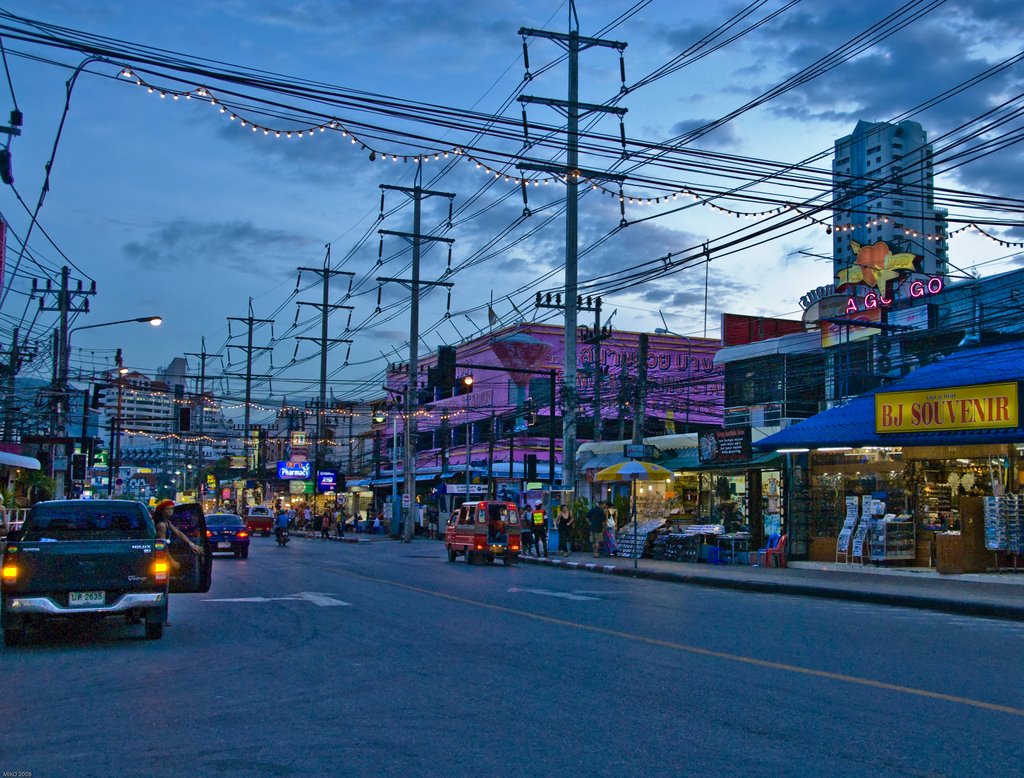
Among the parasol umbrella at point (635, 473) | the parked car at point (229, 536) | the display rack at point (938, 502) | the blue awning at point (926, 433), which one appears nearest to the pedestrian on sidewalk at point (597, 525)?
the parasol umbrella at point (635, 473)

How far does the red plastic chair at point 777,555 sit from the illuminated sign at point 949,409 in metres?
5.63

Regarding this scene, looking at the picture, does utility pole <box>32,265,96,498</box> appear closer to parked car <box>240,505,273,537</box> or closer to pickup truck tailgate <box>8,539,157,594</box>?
parked car <box>240,505,273,537</box>

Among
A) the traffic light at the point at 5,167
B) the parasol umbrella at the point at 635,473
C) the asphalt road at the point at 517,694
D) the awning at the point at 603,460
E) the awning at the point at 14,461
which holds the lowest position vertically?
the asphalt road at the point at 517,694

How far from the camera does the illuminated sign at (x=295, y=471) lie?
93.8m

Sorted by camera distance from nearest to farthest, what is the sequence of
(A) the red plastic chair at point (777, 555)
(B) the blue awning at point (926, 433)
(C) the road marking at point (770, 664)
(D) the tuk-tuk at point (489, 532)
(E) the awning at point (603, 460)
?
(C) the road marking at point (770, 664), (B) the blue awning at point (926, 433), (A) the red plastic chair at point (777, 555), (D) the tuk-tuk at point (489, 532), (E) the awning at point (603, 460)

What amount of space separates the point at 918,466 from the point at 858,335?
1285 cm

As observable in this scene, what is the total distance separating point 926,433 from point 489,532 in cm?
1477

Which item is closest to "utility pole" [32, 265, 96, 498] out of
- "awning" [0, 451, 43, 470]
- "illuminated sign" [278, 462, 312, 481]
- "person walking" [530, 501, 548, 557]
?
"awning" [0, 451, 43, 470]

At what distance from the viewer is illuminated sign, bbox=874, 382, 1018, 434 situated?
2252 centimetres

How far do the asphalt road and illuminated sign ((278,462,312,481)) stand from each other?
77821mm

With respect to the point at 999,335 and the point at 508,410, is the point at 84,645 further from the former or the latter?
the point at 508,410

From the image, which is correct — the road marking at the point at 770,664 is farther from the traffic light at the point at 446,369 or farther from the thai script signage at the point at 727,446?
the thai script signage at the point at 727,446

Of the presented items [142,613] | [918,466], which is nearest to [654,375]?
[918,466]

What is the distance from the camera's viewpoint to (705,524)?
34062 millimetres
